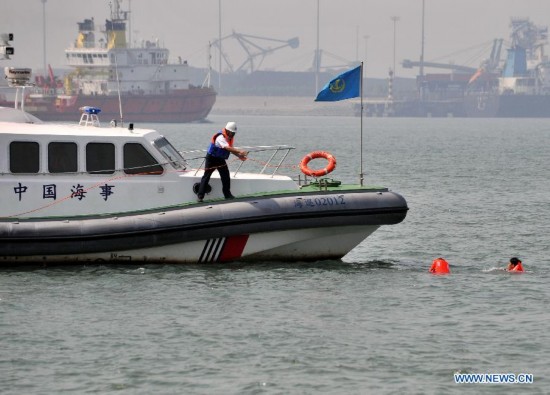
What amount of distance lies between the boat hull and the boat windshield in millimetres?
1032

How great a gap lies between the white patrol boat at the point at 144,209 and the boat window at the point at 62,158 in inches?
0.7

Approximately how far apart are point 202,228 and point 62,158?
265cm

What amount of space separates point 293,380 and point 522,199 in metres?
23.8

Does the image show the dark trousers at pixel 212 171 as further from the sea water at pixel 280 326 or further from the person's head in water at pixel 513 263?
the person's head in water at pixel 513 263

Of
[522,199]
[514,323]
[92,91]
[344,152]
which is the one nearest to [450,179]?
[522,199]

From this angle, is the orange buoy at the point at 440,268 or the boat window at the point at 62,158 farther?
the orange buoy at the point at 440,268

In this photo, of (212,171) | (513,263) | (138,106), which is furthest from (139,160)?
(138,106)

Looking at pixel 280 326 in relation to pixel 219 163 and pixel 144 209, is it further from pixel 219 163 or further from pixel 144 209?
pixel 144 209

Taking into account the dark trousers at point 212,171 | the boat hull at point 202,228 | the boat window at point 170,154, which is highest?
the boat window at point 170,154

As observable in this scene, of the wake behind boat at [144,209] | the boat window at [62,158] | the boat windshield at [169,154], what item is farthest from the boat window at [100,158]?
the boat windshield at [169,154]

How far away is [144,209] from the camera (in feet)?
61.6

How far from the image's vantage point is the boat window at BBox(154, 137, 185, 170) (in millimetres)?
19141

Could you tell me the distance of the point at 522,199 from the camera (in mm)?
35688

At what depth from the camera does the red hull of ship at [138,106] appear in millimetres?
123562
